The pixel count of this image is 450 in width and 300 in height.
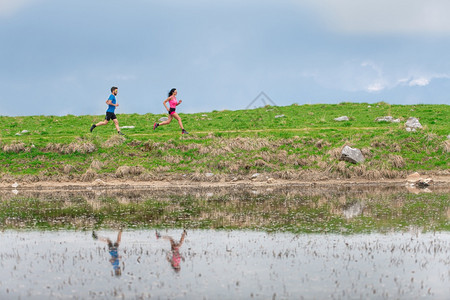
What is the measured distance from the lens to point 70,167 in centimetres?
3509

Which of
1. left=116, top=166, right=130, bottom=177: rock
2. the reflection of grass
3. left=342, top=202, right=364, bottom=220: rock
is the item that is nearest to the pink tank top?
left=116, top=166, right=130, bottom=177: rock

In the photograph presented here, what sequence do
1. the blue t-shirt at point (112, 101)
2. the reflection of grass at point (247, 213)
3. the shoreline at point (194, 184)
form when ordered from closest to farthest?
1. the reflection of grass at point (247, 213)
2. the shoreline at point (194, 184)
3. the blue t-shirt at point (112, 101)

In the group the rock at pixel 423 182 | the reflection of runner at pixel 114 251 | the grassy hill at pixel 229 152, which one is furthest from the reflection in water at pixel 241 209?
the grassy hill at pixel 229 152

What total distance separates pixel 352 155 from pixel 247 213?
1549 centimetres

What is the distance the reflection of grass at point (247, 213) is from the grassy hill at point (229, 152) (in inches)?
281

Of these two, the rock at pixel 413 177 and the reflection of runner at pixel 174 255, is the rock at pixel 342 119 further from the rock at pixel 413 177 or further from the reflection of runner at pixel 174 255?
the reflection of runner at pixel 174 255

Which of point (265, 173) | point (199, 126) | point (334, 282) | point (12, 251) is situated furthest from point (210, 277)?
point (199, 126)

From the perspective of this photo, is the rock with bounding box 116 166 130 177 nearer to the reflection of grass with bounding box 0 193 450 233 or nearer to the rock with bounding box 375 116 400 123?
the reflection of grass with bounding box 0 193 450 233

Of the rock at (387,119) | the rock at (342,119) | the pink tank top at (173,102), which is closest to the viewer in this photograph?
the pink tank top at (173,102)

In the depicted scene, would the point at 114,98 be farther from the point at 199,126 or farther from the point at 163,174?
the point at 199,126

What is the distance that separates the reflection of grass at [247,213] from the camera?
18703 mm

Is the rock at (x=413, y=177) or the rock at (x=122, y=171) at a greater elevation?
the rock at (x=122, y=171)

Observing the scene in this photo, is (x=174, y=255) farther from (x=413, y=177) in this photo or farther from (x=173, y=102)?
(x=413, y=177)

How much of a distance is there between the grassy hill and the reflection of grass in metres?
7.15
